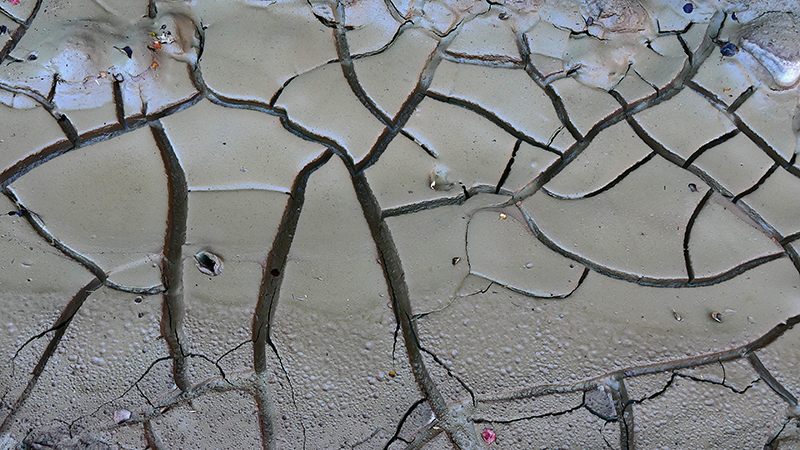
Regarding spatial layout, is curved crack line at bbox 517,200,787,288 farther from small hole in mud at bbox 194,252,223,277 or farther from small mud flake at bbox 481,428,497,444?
small hole in mud at bbox 194,252,223,277

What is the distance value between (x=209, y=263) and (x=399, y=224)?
76 centimetres

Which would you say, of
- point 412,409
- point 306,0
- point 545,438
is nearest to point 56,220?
point 306,0

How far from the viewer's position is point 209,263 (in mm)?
1858

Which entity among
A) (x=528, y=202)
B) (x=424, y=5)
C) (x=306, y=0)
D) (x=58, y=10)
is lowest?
(x=528, y=202)

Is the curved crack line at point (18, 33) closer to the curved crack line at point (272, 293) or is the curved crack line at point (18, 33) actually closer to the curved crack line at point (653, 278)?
the curved crack line at point (272, 293)

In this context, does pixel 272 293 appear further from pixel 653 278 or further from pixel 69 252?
pixel 653 278

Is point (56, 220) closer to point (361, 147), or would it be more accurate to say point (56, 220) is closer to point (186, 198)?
point (186, 198)

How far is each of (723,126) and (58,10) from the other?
300 cm

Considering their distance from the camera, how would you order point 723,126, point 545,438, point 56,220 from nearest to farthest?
point 545,438 → point 56,220 → point 723,126

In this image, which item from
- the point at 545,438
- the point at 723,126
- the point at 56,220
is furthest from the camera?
the point at 723,126

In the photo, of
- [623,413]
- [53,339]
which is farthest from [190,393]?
[623,413]

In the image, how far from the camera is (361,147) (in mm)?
2008

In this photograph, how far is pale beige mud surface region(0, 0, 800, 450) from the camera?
1761 millimetres

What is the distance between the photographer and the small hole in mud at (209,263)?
1848 millimetres
